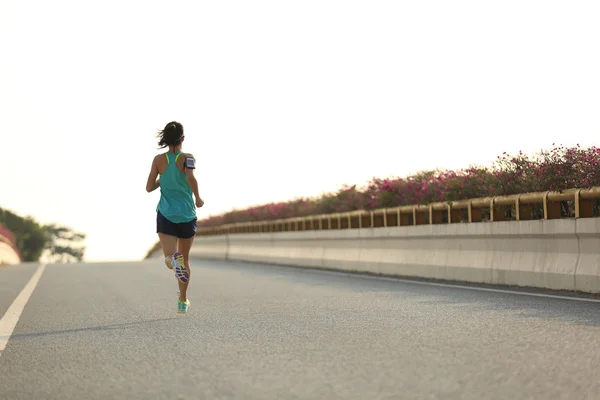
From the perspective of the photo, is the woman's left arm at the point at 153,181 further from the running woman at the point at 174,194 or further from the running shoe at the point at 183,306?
the running shoe at the point at 183,306

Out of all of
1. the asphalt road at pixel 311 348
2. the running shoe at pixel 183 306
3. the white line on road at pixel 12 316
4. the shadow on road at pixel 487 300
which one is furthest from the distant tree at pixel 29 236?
the running shoe at pixel 183 306

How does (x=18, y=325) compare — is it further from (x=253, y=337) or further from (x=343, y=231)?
(x=343, y=231)

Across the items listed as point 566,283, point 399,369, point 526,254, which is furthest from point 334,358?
point 526,254

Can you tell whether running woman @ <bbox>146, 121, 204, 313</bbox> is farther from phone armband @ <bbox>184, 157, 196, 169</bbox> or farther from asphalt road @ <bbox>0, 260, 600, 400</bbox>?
asphalt road @ <bbox>0, 260, 600, 400</bbox>

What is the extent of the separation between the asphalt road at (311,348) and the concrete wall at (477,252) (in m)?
0.89

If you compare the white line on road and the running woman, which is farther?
the running woman

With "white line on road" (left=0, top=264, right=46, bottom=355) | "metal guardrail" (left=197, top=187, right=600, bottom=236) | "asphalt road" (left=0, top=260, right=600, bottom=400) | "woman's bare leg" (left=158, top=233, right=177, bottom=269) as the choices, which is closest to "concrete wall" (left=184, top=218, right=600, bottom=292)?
"metal guardrail" (left=197, top=187, right=600, bottom=236)

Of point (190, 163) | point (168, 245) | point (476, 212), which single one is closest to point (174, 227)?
point (168, 245)

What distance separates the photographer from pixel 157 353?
779 cm

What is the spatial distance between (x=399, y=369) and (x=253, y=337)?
7.93 ft

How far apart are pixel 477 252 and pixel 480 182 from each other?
2729mm

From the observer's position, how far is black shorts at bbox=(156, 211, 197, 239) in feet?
Result: 36.2

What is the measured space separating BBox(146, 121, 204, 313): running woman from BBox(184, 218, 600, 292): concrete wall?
505 centimetres

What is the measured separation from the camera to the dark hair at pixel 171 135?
10938mm
